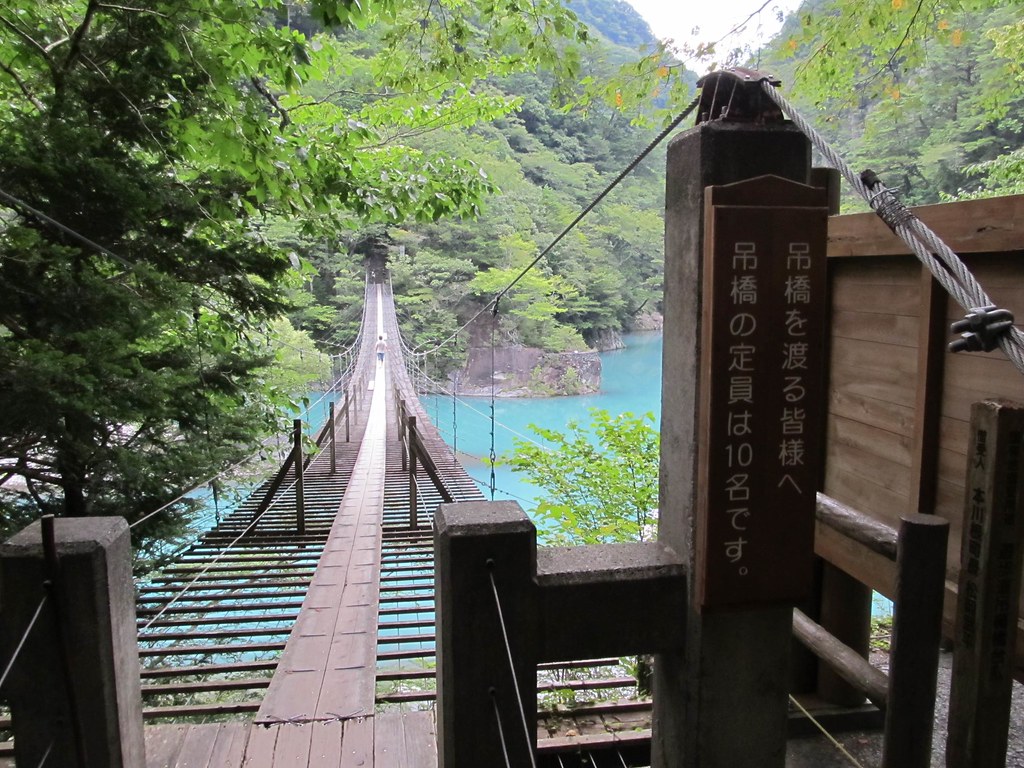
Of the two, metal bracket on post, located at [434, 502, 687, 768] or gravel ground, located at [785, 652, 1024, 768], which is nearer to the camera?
metal bracket on post, located at [434, 502, 687, 768]

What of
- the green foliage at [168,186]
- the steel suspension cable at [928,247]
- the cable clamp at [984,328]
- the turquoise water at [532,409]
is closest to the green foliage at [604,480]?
the green foliage at [168,186]

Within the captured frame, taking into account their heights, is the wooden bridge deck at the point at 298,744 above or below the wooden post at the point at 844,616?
below

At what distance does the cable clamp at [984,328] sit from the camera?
553 millimetres

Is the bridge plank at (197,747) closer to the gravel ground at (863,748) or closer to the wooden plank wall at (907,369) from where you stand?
the gravel ground at (863,748)

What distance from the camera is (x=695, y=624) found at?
3.11 ft

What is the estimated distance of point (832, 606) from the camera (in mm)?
1481

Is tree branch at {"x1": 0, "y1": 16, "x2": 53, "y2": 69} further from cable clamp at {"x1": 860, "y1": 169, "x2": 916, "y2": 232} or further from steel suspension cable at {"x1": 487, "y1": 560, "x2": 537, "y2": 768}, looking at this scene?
cable clamp at {"x1": 860, "y1": 169, "x2": 916, "y2": 232}

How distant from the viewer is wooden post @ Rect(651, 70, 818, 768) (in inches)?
34.2

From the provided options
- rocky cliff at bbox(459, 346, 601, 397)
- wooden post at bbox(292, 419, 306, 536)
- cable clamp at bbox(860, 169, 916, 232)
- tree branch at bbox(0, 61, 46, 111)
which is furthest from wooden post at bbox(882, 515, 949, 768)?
rocky cliff at bbox(459, 346, 601, 397)

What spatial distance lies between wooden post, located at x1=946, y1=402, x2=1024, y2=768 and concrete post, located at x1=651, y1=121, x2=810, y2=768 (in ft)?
0.78

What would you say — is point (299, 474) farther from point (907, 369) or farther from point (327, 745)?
point (907, 369)

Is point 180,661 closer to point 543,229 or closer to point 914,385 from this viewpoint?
point 914,385

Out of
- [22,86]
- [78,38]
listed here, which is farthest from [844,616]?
[22,86]

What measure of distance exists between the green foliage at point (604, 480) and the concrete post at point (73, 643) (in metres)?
2.43
